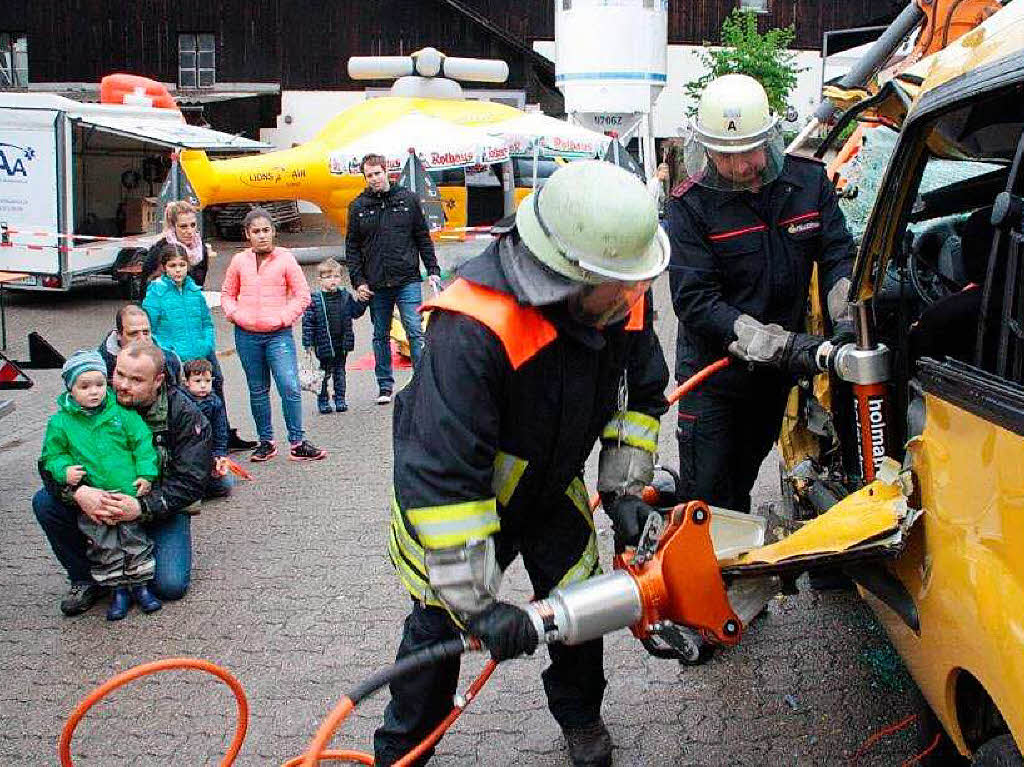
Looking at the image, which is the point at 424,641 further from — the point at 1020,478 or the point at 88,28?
the point at 88,28

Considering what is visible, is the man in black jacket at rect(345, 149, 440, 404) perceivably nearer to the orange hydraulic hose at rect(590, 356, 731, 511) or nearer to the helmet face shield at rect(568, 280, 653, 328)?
the orange hydraulic hose at rect(590, 356, 731, 511)

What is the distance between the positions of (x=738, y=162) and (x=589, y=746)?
2051 mm

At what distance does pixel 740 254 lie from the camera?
159 inches

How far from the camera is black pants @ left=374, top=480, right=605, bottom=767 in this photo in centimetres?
305

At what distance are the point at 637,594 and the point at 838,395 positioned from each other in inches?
67.3

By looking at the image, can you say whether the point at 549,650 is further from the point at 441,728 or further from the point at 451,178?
the point at 451,178

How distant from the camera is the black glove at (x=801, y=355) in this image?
3670mm

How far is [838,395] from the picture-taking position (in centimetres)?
405

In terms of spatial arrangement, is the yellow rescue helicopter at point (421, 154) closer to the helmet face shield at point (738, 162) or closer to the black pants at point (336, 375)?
the black pants at point (336, 375)

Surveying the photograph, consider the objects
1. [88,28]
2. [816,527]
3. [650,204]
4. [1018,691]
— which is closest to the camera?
[1018,691]

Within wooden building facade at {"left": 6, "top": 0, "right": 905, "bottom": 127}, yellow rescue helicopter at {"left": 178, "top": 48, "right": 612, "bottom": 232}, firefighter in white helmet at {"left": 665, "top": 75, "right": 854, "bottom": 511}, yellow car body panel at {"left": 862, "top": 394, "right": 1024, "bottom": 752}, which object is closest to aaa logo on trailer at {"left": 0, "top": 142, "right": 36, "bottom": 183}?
yellow rescue helicopter at {"left": 178, "top": 48, "right": 612, "bottom": 232}

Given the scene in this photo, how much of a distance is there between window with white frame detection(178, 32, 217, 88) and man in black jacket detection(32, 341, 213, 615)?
27.1 metres

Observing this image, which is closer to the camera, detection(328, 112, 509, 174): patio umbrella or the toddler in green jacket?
the toddler in green jacket

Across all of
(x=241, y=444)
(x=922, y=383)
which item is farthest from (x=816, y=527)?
(x=241, y=444)
